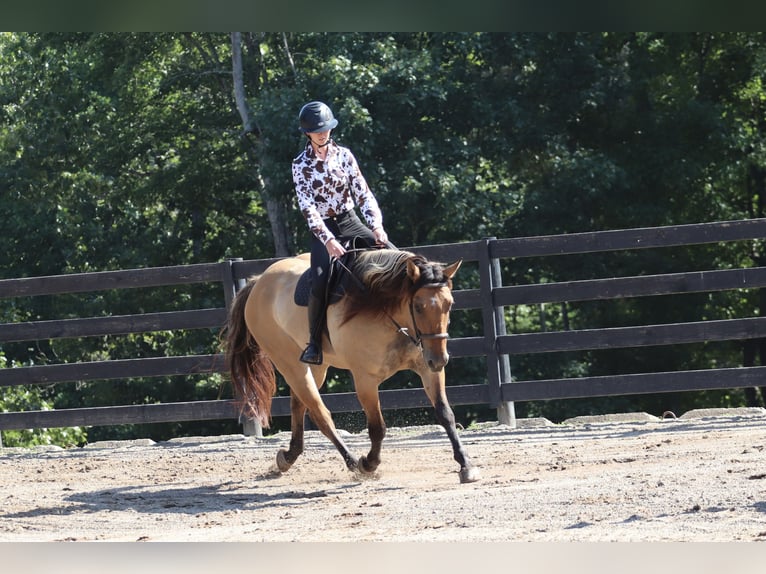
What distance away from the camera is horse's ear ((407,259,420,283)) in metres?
5.71

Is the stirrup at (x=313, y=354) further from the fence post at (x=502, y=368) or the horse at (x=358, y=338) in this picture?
the fence post at (x=502, y=368)

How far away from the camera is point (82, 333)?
942 cm

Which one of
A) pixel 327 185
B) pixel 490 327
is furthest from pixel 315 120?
pixel 490 327

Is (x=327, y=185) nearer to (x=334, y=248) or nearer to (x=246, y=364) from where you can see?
(x=334, y=248)

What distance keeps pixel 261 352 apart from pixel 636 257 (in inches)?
459

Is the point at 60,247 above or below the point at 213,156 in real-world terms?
below

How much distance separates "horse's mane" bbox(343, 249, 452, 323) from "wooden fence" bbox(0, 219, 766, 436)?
222 cm

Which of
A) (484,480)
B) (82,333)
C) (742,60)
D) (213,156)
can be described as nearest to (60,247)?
(213,156)

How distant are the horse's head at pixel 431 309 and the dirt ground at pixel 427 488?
0.75m

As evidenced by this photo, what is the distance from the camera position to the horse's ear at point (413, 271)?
18.7 ft

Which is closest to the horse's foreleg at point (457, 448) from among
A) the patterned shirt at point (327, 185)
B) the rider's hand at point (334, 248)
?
the rider's hand at point (334, 248)

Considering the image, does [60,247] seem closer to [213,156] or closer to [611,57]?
[213,156]

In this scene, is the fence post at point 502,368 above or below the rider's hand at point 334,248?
below

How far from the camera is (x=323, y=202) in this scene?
6289mm
